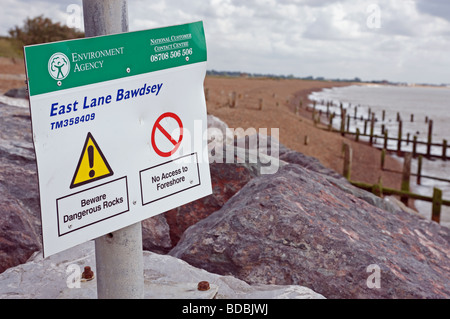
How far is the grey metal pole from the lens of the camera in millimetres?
1644

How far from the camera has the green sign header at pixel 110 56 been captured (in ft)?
4.92

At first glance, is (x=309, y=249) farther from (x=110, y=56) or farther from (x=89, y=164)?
(x=110, y=56)

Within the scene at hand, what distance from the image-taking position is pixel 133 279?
1.81m

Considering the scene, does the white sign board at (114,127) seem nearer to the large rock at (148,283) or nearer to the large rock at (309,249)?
the large rock at (148,283)

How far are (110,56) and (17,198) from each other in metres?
2.59

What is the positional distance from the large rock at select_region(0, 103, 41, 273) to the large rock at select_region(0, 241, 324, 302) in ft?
1.58

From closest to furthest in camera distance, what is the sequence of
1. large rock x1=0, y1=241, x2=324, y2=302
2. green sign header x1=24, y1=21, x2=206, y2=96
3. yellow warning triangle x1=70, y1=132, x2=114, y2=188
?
green sign header x1=24, y1=21, x2=206, y2=96 < yellow warning triangle x1=70, y1=132, x2=114, y2=188 < large rock x1=0, y1=241, x2=324, y2=302

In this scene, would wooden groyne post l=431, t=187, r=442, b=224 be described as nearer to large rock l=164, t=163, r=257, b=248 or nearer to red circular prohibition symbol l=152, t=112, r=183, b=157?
large rock l=164, t=163, r=257, b=248

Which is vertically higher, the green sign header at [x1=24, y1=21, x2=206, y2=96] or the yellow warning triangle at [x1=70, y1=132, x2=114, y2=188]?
the green sign header at [x1=24, y1=21, x2=206, y2=96]

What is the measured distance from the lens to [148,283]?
248cm

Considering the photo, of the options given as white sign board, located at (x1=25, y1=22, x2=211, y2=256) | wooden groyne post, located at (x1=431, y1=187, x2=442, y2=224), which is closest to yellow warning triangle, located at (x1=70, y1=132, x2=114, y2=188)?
white sign board, located at (x1=25, y1=22, x2=211, y2=256)

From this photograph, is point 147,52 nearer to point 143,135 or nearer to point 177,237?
point 143,135

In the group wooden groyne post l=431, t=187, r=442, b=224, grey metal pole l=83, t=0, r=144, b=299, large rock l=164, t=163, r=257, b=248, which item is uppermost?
grey metal pole l=83, t=0, r=144, b=299
